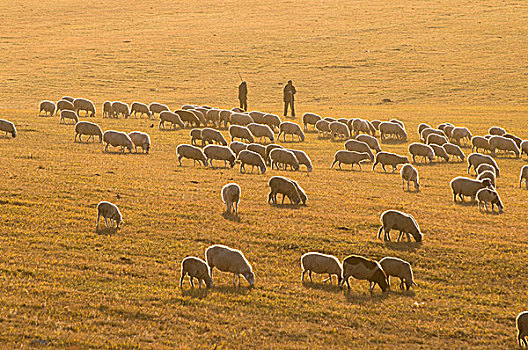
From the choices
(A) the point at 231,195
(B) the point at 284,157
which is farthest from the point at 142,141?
(A) the point at 231,195

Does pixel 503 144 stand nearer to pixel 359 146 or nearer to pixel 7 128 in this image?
pixel 359 146

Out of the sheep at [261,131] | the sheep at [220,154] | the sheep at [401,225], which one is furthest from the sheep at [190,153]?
the sheep at [401,225]

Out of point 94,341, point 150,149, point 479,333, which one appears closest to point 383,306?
point 479,333

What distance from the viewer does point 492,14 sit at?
91.9 metres

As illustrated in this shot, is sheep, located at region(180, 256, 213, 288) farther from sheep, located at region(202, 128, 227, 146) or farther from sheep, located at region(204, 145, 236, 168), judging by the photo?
sheep, located at region(202, 128, 227, 146)

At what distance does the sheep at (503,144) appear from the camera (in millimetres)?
28766

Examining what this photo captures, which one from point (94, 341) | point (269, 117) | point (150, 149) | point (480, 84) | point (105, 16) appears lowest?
point (94, 341)

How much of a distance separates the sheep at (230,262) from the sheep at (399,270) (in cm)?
284

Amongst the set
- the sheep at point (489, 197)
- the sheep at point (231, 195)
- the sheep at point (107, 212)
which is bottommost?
the sheep at point (107, 212)

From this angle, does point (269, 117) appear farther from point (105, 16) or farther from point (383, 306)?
point (105, 16)

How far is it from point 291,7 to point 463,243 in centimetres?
10117

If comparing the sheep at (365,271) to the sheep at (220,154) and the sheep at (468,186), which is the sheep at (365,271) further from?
the sheep at (220,154)

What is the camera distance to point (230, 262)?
39.8 feet

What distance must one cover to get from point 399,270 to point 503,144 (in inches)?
744
